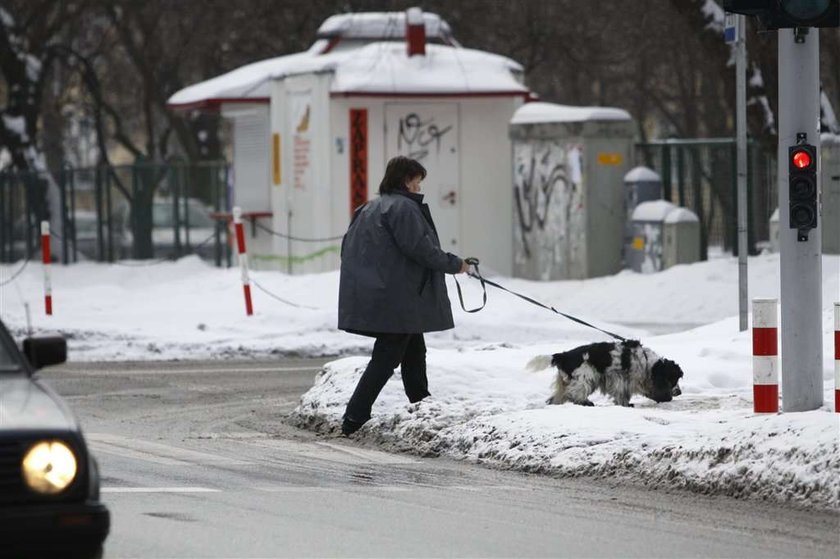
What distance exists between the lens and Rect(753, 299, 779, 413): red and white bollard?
11477 millimetres

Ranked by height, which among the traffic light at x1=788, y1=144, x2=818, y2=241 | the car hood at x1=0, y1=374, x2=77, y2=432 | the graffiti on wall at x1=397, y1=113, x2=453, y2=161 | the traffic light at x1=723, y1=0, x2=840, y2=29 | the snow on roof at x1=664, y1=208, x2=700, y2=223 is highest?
the traffic light at x1=723, y1=0, x2=840, y2=29

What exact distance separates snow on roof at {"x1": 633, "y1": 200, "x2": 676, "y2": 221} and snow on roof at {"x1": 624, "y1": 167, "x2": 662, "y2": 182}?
316 mm

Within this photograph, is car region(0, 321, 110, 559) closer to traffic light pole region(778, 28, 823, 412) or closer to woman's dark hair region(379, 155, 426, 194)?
traffic light pole region(778, 28, 823, 412)

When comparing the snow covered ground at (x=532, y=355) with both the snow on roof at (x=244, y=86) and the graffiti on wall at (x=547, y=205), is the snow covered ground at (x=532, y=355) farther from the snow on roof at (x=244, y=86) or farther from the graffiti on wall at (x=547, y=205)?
the snow on roof at (x=244, y=86)

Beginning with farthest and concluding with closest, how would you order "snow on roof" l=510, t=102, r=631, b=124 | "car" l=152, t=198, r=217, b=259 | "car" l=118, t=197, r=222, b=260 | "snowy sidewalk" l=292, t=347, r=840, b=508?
1. "car" l=152, t=198, r=217, b=259
2. "car" l=118, t=197, r=222, b=260
3. "snow on roof" l=510, t=102, r=631, b=124
4. "snowy sidewalk" l=292, t=347, r=840, b=508

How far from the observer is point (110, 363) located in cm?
1873

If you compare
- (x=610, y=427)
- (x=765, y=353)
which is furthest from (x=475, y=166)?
(x=610, y=427)

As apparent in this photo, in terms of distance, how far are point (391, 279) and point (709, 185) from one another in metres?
16.6

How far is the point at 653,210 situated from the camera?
85.8ft

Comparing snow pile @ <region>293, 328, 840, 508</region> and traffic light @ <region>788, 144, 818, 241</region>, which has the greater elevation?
traffic light @ <region>788, 144, 818, 241</region>

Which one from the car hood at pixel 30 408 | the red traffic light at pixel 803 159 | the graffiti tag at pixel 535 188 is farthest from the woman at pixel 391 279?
the graffiti tag at pixel 535 188

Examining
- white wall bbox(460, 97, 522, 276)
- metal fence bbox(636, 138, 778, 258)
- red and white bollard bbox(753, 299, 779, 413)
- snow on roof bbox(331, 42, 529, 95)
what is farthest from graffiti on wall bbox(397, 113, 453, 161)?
red and white bollard bbox(753, 299, 779, 413)

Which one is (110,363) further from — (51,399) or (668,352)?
(51,399)

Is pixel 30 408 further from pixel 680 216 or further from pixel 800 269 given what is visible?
pixel 680 216
